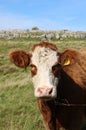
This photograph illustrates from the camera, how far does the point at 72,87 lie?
9328 mm

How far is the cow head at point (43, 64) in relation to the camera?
777 cm

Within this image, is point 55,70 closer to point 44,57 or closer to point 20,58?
point 44,57

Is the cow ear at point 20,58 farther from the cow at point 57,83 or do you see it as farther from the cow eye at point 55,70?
the cow eye at point 55,70

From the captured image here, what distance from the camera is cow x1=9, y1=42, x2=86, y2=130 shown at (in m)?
8.05

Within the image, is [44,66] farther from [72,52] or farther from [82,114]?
[82,114]

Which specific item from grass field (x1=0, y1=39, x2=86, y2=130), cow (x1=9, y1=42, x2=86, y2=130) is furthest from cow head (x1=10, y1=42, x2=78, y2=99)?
grass field (x1=0, y1=39, x2=86, y2=130)

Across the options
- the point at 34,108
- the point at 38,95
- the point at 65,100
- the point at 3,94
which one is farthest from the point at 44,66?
the point at 3,94

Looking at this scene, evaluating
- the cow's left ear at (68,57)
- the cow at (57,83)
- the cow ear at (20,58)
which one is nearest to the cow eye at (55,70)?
the cow at (57,83)

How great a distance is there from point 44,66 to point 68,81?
1.30m

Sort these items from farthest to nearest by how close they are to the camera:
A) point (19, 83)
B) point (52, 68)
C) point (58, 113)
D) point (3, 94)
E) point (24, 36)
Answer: point (24, 36) → point (19, 83) → point (3, 94) → point (58, 113) → point (52, 68)

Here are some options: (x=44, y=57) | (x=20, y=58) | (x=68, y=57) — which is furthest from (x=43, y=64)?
(x=20, y=58)

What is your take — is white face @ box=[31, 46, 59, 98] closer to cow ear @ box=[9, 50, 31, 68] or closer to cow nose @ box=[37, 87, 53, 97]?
cow nose @ box=[37, 87, 53, 97]

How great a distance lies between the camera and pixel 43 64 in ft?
26.9

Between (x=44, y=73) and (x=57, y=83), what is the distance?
445mm
